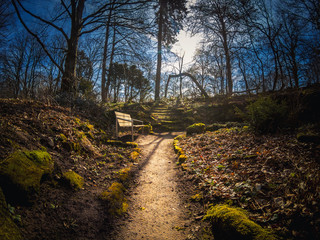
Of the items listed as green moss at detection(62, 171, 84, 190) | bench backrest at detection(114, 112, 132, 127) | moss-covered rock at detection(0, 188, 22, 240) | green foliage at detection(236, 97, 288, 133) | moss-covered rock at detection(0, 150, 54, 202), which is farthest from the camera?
bench backrest at detection(114, 112, 132, 127)

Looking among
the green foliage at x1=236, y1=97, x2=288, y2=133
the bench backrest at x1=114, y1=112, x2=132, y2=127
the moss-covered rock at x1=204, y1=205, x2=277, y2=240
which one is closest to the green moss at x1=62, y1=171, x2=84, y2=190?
the moss-covered rock at x1=204, y1=205, x2=277, y2=240

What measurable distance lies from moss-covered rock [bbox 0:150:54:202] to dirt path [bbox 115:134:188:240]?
3.80 feet

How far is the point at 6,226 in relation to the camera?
1.09m

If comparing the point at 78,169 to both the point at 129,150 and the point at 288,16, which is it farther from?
the point at 288,16

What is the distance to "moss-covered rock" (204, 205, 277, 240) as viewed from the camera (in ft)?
4.46

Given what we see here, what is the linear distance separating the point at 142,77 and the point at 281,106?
726 inches

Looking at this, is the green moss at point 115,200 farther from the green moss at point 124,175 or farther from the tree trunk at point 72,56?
the tree trunk at point 72,56

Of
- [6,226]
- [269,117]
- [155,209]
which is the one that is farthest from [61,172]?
[269,117]

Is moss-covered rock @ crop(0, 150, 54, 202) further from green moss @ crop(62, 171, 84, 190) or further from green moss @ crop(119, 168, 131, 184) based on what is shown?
green moss @ crop(119, 168, 131, 184)

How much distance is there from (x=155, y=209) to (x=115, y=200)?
0.68 metres

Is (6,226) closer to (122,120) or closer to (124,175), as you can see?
(124,175)

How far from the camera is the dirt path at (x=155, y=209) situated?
1814 mm

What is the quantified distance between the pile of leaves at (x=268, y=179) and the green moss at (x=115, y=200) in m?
1.37

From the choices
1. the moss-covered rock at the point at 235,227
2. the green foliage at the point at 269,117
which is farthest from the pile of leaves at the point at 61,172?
the green foliage at the point at 269,117
